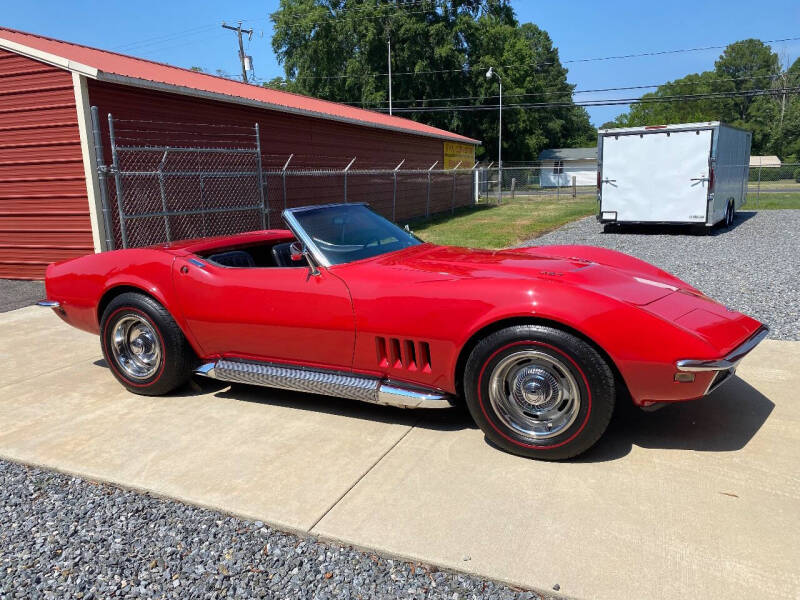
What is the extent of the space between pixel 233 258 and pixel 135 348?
0.96 meters

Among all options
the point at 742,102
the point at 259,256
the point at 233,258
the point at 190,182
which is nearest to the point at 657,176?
the point at 190,182

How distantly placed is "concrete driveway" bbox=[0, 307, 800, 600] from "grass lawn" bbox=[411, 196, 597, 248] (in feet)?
31.6

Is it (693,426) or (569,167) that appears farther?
(569,167)

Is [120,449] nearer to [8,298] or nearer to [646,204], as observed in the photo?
[8,298]

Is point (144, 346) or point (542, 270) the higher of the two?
point (542, 270)

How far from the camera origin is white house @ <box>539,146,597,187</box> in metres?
61.3

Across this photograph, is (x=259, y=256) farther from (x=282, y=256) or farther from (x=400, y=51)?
(x=400, y=51)

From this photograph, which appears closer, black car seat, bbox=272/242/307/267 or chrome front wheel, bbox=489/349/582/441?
chrome front wheel, bbox=489/349/582/441

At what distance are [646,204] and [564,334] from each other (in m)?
12.8

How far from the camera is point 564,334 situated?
304 cm

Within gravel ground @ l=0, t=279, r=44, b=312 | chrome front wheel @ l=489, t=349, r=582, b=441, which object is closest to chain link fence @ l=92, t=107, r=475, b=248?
gravel ground @ l=0, t=279, r=44, b=312

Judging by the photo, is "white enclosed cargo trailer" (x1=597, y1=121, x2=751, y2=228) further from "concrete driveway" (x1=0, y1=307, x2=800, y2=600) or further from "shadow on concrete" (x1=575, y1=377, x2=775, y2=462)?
"shadow on concrete" (x1=575, y1=377, x2=775, y2=462)

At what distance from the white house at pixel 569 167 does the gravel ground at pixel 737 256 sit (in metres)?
42.2

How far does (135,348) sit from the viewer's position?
175 inches
